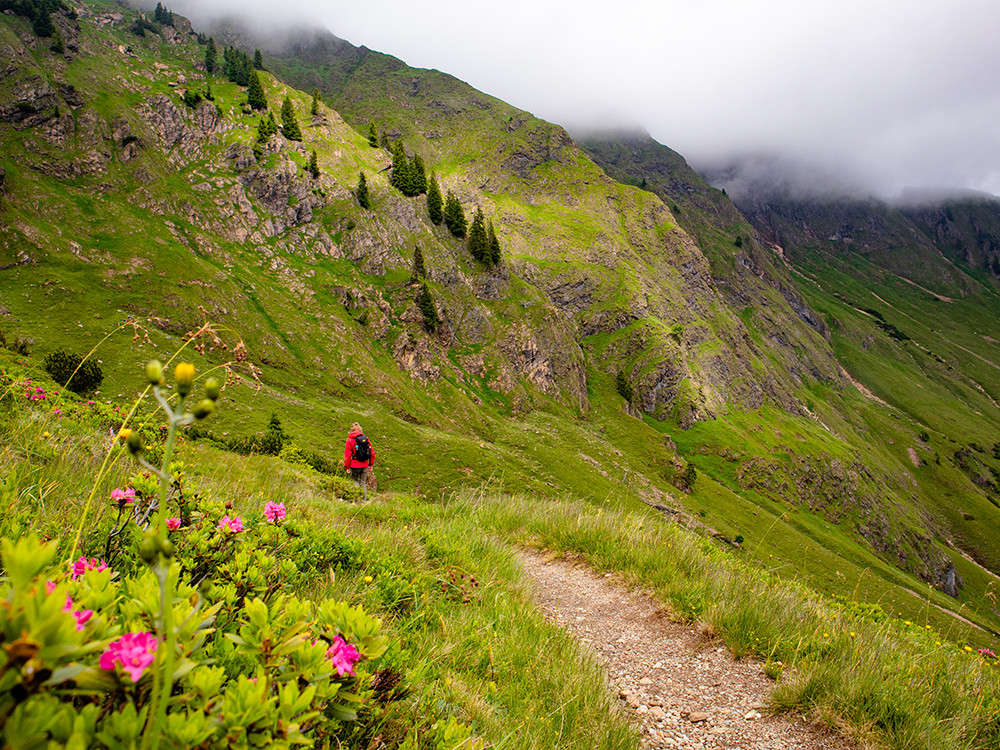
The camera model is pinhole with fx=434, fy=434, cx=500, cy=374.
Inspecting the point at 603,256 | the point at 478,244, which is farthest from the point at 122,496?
the point at 603,256

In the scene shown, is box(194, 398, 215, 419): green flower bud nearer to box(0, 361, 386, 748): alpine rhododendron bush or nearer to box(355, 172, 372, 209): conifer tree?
box(0, 361, 386, 748): alpine rhododendron bush

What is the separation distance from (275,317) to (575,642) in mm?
52286

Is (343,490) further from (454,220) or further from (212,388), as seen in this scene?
(454,220)

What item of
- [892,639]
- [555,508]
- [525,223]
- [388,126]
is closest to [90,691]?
[892,639]

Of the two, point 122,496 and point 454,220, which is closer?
point 122,496

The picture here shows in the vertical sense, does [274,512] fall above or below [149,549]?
below

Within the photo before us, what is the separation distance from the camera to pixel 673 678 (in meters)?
4.57

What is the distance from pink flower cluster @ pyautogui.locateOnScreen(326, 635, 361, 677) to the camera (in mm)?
1578

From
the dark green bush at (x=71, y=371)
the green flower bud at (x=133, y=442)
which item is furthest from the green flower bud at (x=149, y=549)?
the dark green bush at (x=71, y=371)

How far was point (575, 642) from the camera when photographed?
4.54 m

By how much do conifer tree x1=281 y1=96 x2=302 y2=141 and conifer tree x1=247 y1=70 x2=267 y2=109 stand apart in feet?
11.8

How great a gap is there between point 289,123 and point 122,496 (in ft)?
321

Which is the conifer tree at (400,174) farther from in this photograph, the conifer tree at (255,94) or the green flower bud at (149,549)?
the green flower bud at (149,549)

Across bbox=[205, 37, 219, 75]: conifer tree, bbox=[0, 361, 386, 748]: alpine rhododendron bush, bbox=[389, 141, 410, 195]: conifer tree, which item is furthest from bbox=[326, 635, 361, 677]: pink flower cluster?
bbox=[205, 37, 219, 75]: conifer tree
